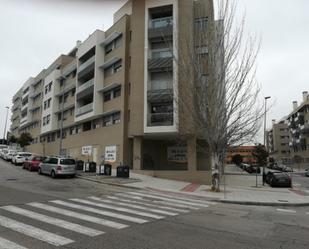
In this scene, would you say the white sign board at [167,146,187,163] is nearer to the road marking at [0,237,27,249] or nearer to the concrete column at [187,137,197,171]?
the concrete column at [187,137,197,171]

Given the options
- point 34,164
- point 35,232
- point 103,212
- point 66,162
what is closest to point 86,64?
point 34,164

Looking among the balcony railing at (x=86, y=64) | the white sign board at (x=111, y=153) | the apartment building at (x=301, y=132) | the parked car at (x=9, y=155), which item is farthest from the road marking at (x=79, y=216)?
the apartment building at (x=301, y=132)

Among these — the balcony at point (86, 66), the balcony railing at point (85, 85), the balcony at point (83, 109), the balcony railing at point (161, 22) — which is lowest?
the balcony at point (83, 109)

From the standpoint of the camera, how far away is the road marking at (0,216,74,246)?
6715mm

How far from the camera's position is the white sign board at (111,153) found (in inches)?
1357

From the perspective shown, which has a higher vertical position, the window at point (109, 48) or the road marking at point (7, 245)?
the window at point (109, 48)

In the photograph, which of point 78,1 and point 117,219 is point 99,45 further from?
point 78,1

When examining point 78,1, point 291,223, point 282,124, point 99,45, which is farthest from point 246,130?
point 282,124

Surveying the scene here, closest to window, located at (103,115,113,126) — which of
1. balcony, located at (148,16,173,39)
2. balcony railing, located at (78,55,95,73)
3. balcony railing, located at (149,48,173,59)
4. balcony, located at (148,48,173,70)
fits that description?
balcony railing, located at (78,55,95,73)

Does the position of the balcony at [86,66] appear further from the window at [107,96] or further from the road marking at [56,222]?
the road marking at [56,222]

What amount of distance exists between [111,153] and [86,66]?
13204mm

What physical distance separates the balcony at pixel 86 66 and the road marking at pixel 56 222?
103 feet

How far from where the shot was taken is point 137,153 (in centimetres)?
3088

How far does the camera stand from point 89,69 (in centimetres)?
4153
